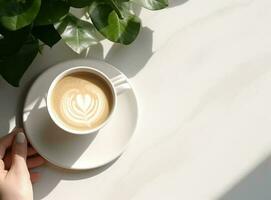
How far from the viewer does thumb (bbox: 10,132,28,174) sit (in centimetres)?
74

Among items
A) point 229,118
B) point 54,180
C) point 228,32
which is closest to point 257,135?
point 229,118

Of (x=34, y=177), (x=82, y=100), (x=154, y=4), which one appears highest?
(x=154, y=4)

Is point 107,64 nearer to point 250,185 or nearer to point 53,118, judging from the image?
point 53,118

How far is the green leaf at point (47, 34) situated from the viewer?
716mm

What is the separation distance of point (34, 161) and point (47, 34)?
0.60 ft

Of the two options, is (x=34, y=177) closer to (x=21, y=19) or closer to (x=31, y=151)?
(x=31, y=151)

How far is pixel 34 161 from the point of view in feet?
2.48

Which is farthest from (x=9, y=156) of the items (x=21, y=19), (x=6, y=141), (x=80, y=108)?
(x=21, y=19)

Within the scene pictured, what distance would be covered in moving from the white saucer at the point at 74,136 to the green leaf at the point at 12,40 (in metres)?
0.09

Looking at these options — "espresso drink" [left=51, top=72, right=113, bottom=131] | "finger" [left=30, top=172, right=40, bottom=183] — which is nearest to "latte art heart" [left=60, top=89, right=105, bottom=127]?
"espresso drink" [left=51, top=72, right=113, bottom=131]

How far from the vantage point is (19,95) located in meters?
0.78

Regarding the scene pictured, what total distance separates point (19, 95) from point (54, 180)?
0.13 metres

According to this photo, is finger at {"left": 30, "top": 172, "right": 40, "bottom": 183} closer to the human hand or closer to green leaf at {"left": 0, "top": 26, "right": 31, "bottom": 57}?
the human hand

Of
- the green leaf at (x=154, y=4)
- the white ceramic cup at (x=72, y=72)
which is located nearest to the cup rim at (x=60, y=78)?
the white ceramic cup at (x=72, y=72)
